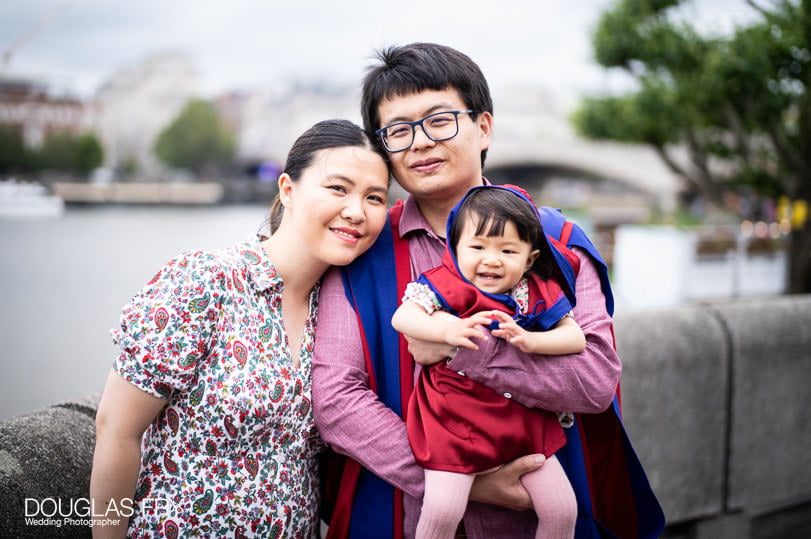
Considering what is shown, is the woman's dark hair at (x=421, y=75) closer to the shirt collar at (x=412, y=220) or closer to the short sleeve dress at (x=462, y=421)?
the shirt collar at (x=412, y=220)

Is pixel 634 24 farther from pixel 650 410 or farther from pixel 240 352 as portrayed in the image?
pixel 240 352

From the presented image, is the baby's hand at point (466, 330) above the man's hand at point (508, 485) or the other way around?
above

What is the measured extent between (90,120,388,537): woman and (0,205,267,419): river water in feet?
0.80

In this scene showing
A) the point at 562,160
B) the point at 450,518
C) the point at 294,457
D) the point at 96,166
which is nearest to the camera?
the point at 450,518

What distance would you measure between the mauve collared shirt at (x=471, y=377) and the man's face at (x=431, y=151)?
38cm

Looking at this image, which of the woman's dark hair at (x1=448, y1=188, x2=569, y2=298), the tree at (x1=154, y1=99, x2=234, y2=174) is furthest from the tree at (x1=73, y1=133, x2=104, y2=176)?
Answer: the woman's dark hair at (x1=448, y1=188, x2=569, y2=298)

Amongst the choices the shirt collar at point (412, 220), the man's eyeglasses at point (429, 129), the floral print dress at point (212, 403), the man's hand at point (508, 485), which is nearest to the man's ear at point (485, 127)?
the man's eyeglasses at point (429, 129)

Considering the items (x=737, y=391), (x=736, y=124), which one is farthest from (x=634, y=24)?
(x=737, y=391)

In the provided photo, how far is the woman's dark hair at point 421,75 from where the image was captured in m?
1.98

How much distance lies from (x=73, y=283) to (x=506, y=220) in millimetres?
22526

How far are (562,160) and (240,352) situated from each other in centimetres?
3799

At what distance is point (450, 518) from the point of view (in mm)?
1683

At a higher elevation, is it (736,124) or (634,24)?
(634,24)

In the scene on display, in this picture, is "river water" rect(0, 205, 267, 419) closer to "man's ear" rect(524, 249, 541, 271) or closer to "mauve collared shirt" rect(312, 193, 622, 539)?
"mauve collared shirt" rect(312, 193, 622, 539)
